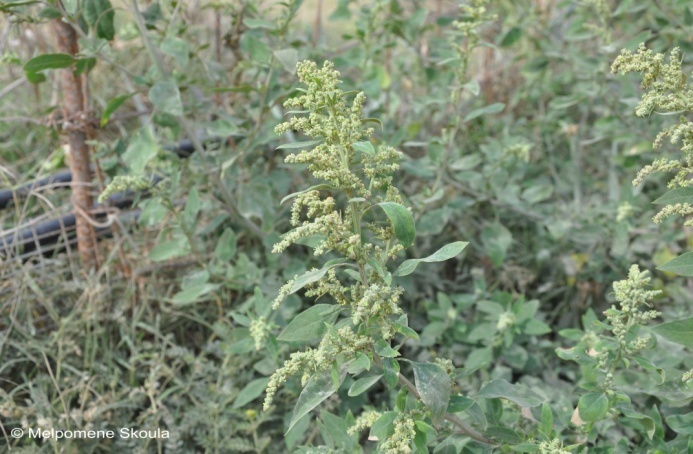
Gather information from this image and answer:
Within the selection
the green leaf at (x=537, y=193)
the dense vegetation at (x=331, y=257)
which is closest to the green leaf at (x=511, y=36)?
the dense vegetation at (x=331, y=257)

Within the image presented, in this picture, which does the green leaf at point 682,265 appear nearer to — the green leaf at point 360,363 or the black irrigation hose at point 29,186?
Answer: the green leaf at point 360,363

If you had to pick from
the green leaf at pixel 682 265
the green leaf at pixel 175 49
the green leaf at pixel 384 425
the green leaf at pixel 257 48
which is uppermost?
the green leaf at pixel 175 49

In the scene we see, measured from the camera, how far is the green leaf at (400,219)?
120 cm

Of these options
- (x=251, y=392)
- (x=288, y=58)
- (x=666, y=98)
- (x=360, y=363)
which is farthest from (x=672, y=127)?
(x=251, y=392)

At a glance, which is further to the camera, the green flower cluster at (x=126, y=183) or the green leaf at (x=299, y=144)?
the green flower cluster at (x=126, y=183)

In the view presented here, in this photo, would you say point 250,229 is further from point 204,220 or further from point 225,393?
point 225,393

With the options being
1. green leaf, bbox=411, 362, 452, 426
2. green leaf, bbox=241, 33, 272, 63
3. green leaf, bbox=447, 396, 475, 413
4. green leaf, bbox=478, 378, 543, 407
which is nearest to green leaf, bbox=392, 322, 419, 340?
green leaf, bbox=411, 362, 452, 426

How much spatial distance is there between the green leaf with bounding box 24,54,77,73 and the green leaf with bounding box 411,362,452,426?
53.1 inches

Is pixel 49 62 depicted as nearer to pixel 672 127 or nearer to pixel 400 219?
pixel 400 219

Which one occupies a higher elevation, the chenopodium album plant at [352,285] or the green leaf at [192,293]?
the chenopodium album plant at [352,285]

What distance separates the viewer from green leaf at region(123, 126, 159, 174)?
2.05m

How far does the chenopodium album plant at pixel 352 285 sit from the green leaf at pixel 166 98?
727mm

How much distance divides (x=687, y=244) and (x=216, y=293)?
1.85 m
